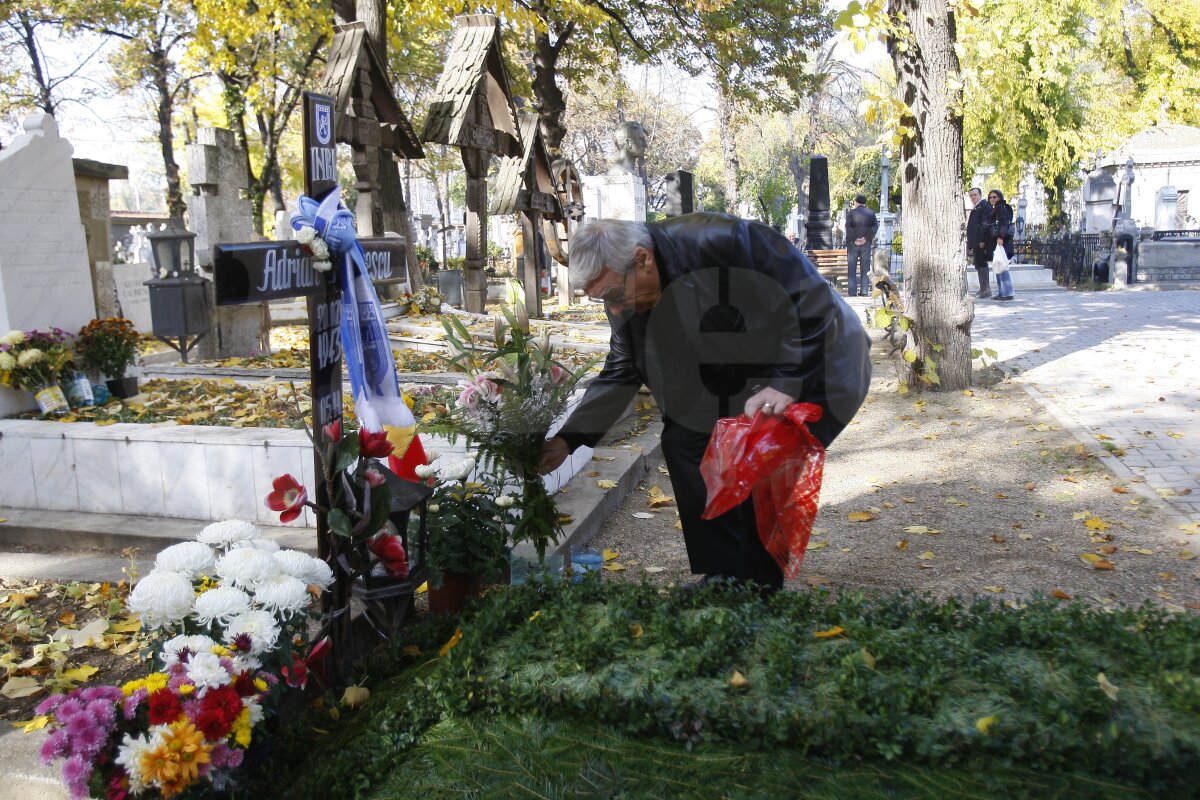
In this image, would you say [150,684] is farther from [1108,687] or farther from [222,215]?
[222,215]

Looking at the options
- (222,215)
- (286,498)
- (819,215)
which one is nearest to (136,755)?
(286,498)

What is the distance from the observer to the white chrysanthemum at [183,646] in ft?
8.00

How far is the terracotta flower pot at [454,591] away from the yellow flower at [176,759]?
127 cm

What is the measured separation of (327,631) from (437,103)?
9.83m

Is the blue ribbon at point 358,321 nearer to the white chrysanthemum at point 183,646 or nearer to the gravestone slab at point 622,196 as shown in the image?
the white chrysanthemum at point 183,646

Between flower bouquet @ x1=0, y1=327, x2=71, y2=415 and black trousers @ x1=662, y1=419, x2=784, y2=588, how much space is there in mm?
4565

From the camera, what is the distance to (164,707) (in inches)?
91.0

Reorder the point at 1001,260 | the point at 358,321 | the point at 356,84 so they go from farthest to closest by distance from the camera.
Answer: the point at 1001,260, the point at 356,84, the point at 358,321

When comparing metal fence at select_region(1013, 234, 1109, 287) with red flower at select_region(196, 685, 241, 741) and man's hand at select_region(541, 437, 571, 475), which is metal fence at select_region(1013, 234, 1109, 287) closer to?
man's hand at select_region(541, 437, 571, 475)

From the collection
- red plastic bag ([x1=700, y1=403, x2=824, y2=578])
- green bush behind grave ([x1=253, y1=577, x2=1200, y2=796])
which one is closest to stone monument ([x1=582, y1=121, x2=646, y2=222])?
red plastic bag ([x1=700, y1=403, x2=824, y2=578])

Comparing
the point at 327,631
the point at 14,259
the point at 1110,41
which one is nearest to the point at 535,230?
the point at 14,259

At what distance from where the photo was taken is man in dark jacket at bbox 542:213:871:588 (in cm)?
300

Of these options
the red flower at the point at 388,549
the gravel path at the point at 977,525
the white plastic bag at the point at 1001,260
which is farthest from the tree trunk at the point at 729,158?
the red flower at the point at 388,549

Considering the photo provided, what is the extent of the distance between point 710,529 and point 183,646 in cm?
176
